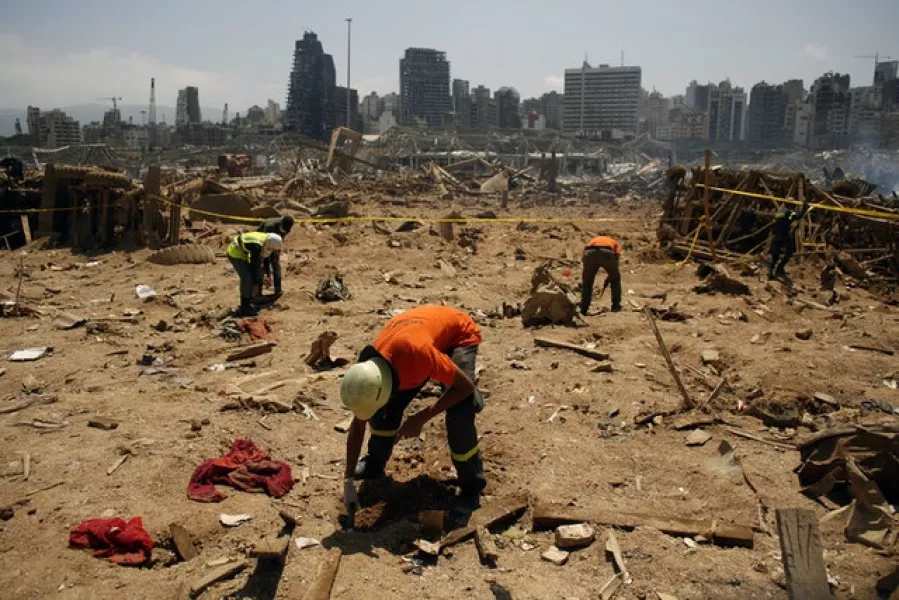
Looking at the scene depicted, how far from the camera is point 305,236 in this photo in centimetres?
1462

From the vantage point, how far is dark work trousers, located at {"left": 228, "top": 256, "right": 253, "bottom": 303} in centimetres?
828

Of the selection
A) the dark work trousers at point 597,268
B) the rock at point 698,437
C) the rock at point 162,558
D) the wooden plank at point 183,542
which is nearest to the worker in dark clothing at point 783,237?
the dark work trousers at point 597,268

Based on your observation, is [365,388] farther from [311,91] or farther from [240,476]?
[311,91]

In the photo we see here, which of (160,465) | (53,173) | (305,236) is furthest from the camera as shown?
(305,236)

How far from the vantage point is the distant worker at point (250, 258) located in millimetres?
8258

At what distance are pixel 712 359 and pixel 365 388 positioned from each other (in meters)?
4.41

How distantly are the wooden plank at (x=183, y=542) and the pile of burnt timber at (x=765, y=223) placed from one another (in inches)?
447

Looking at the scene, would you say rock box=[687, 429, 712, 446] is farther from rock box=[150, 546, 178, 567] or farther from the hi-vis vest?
the hi-vis vest

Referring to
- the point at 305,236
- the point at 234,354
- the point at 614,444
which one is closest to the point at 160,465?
the point at 234,354

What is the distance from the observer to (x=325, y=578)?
11.4ft

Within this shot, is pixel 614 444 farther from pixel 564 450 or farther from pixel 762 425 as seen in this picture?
pixel 762 425

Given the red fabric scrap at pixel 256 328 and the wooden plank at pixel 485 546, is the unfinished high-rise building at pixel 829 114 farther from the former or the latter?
the wooden plank at pixel 485 546

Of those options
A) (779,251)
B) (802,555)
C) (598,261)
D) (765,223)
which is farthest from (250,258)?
(765,223)

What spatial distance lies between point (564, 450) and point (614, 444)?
43 centimetres
